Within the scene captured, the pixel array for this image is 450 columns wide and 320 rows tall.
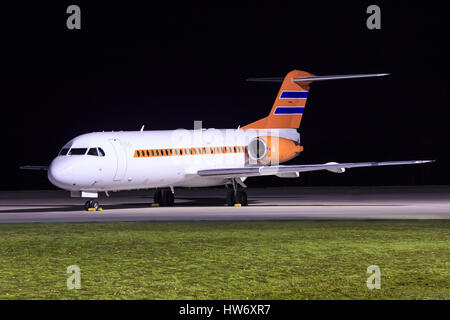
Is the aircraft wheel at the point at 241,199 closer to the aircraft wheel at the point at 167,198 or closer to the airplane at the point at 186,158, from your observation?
the airplane at the point at 186,158

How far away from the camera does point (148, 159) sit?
116 feet

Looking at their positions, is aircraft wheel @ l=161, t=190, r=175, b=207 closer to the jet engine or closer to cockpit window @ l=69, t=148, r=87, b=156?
the jet engine

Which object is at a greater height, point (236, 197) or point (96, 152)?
point (96, 152)

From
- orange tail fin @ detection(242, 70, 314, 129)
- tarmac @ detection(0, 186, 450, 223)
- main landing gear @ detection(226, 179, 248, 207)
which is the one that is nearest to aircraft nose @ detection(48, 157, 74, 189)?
tarmac @ detection(0, 186, 450, 223)

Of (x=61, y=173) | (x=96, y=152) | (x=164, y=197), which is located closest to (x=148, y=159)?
(x=96, y=152)

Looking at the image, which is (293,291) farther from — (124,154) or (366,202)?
(366,202)

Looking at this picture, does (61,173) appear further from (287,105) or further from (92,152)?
(287,105)

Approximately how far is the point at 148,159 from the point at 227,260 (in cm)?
1853

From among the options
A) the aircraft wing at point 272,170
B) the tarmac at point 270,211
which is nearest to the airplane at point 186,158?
the aircraft wing at point 272,170

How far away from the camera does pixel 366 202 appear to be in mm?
39281

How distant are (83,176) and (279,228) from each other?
424 inches
